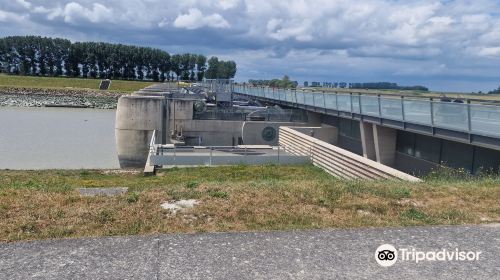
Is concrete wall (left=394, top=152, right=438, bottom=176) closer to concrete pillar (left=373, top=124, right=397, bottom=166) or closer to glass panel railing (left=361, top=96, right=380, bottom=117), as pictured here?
concrete pillar (left=373, top=124, right=397, bottom=166)

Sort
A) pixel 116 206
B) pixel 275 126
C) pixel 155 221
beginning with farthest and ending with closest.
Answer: pixel 275 126 < pixel 116 206 < pixel 155 221

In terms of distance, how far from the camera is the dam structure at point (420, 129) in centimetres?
1305

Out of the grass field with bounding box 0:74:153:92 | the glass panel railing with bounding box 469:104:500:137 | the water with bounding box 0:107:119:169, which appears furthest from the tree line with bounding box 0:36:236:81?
the glass panel railing with bounding box 469:104:500:137

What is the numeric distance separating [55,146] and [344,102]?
83.2 ft

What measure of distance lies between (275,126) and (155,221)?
28.3 meters

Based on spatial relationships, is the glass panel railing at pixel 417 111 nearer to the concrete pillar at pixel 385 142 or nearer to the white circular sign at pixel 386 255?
the concrete pillar at pixel 385 142

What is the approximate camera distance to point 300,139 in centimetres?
2547

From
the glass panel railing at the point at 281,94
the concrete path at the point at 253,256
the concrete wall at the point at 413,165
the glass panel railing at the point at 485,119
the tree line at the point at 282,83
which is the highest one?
the tree line at the point at 282,83

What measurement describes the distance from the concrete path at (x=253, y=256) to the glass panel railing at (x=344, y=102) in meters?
16.7

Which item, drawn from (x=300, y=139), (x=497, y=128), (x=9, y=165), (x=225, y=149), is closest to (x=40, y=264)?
(x=497, y=128)

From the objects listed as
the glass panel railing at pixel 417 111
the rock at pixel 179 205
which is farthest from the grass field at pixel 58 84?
the rock at pixel 179 205

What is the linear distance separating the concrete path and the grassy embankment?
1.40ft

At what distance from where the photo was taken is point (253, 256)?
5.13 metres

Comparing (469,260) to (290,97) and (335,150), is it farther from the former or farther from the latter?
(290,97)
